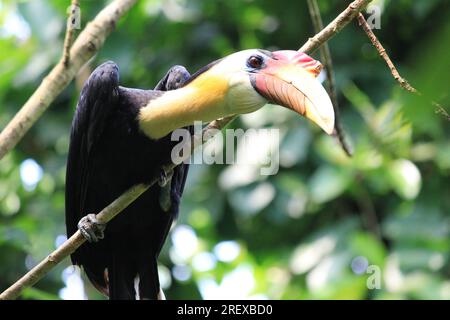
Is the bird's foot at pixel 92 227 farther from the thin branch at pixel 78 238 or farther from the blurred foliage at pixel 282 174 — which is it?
Result: the blurred foliage at pixel 282 174

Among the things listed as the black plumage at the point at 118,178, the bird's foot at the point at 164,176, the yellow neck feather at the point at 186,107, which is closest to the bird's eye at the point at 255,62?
the yellow neck feather at the point at 186,107

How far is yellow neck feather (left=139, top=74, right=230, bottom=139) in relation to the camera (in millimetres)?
2816

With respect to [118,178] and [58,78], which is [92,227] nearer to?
[118,178]

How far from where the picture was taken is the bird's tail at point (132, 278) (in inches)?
139

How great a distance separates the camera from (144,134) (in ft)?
9.98

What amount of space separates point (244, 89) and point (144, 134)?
1.84 ft

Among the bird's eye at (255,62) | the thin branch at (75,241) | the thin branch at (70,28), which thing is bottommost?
the thin branch at (75,241)

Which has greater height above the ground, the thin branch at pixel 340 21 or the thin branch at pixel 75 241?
the thin branch at pixel 340 21

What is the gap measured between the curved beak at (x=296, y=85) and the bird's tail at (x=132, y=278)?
136cm

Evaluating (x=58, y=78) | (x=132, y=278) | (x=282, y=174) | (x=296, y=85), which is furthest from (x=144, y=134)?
(x=282, y=174)
